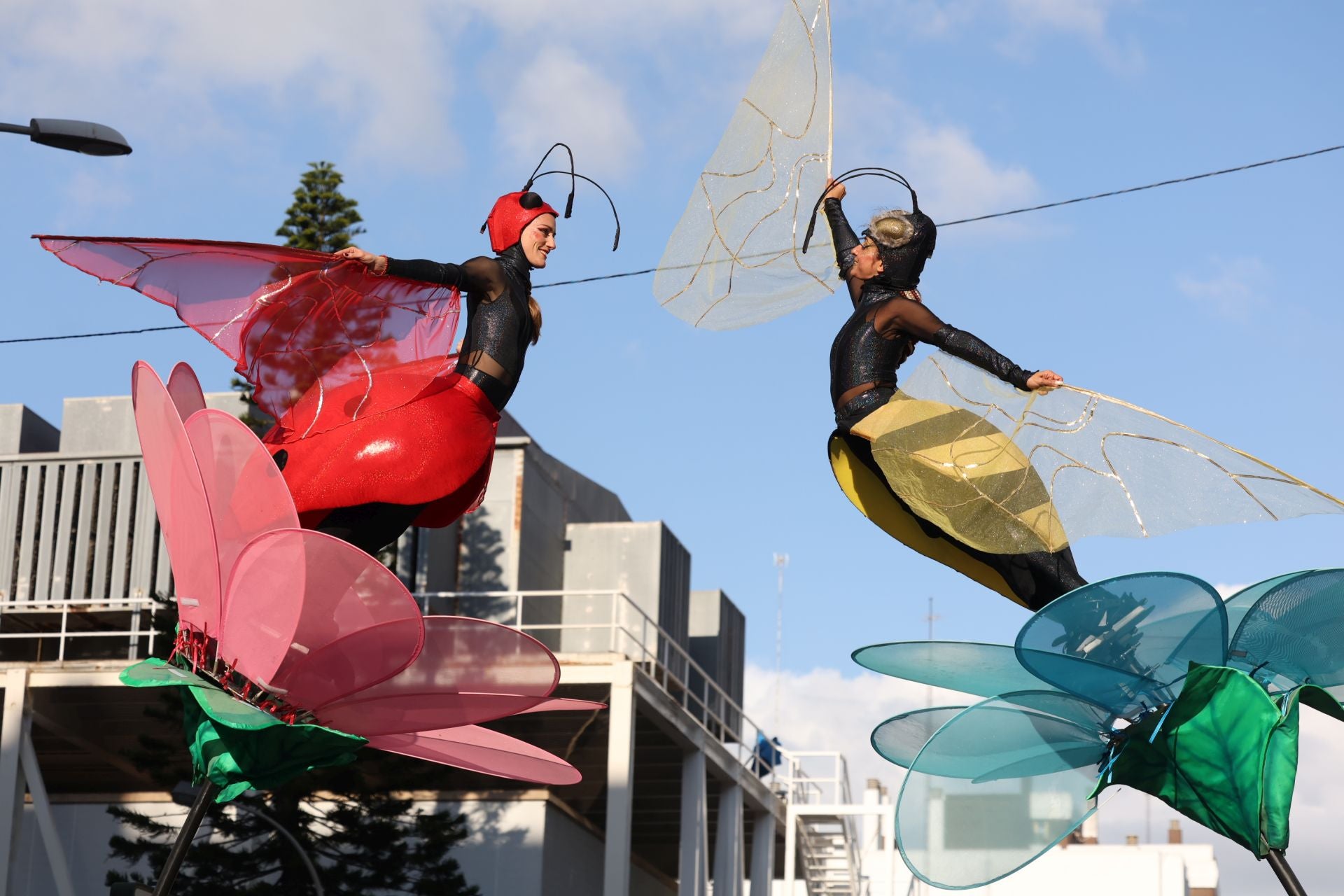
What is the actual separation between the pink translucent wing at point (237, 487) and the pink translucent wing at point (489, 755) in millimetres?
1621

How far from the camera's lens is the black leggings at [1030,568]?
10.6 m

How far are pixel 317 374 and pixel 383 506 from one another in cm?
110

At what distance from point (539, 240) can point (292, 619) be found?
2907 millimetres

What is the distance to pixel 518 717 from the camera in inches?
1013

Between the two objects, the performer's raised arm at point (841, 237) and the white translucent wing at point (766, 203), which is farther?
the white translucent wing at point (766, 203)

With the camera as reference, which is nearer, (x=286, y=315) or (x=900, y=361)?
(x=900, y=361)

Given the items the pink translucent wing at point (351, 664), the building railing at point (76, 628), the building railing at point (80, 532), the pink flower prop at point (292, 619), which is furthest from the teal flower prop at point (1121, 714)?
the building railing at point (80, 532)

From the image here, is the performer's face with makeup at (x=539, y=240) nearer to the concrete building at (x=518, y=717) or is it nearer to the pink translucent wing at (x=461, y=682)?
the pink translucent wing at (x=461, y=682)

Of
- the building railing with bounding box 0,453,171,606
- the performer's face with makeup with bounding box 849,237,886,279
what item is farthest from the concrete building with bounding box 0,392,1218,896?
the performer's face with makeup with bounding box 849,237,886,279

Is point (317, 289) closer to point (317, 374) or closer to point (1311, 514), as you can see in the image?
point (317, 374)

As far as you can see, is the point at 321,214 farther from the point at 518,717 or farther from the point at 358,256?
the point at 358,256

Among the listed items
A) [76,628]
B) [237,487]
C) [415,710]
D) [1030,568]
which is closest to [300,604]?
[237,487]

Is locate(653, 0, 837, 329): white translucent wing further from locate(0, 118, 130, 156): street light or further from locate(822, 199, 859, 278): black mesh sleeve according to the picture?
locate(0, 118, 130, 156): street light

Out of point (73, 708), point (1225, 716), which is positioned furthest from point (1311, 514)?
point (73, 708)
